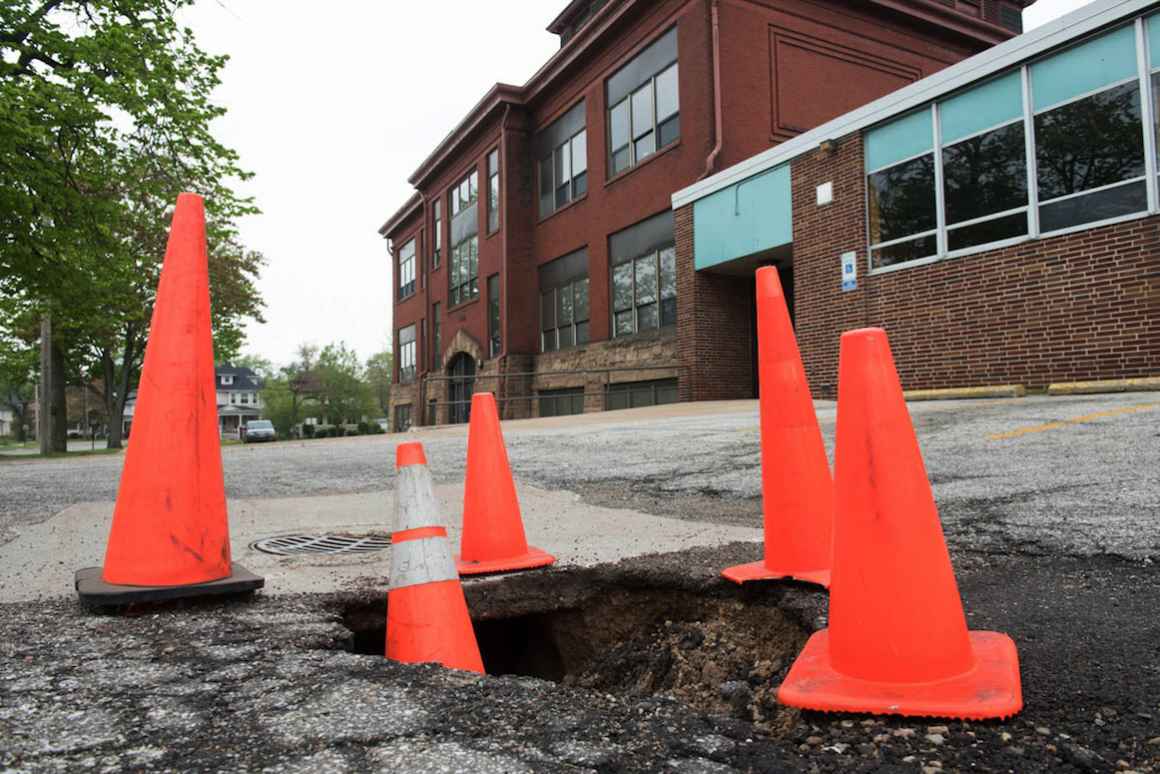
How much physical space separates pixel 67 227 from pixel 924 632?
585 inches

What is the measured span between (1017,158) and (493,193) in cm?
1767

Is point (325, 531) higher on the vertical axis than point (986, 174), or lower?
lower

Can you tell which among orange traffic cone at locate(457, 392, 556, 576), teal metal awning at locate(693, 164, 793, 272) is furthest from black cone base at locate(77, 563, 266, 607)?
teal metal awning at locate(693, 164, 793, 272)

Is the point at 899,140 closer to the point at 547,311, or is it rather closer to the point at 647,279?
the point at 647,279

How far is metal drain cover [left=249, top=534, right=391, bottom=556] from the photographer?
13.6 feet

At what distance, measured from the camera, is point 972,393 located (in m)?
11.1

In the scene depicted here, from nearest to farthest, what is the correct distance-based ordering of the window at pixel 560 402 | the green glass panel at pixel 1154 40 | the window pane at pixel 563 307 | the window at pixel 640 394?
the green glass panel at pixel 1154 40 < the window at pixel 640 394 < the window at pixel 560 402 < the window pane at pixel 563 307

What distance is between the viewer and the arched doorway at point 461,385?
93.0ft

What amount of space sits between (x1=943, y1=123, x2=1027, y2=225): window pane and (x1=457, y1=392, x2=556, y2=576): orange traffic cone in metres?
10.2

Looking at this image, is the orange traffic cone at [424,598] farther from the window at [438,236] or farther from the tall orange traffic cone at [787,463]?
the window at [438,236]

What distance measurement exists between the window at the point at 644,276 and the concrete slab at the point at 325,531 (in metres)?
12.6

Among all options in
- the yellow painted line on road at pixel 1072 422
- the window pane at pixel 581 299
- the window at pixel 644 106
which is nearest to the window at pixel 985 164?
the yellow painted line on road at pixel 1072 422

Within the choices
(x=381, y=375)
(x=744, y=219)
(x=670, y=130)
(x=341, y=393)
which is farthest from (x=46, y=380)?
(x=381, y=375)

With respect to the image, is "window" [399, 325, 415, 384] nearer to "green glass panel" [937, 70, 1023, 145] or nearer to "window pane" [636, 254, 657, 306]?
"window pane" [636, 254, 657, 306]
